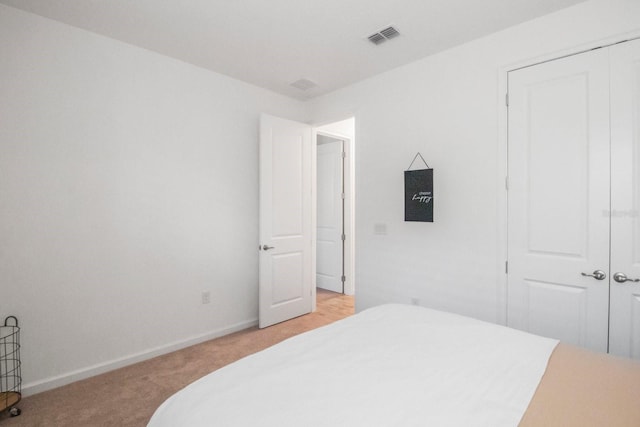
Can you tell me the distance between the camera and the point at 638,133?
1.91 m

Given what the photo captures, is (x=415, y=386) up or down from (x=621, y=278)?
down

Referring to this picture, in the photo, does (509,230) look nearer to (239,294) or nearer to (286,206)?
(286,206)

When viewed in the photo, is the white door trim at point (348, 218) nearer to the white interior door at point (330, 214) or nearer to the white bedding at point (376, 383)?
the white interior door at point (330, 214)

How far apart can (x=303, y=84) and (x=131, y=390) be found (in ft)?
10.6

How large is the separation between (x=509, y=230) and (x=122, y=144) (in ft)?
10.6

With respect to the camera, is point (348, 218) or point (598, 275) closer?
point (598, 275)

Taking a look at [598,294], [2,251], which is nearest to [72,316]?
[2,251]

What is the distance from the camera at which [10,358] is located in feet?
7.01

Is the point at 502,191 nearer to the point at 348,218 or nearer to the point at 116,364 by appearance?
the point at 348,218

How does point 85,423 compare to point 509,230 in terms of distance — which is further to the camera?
point 509,230

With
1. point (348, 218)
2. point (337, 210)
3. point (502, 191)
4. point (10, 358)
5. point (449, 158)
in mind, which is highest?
point (449, 158)

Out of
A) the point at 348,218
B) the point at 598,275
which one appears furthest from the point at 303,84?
the point at 598,275

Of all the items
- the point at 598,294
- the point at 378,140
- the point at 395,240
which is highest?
the point at 378,140

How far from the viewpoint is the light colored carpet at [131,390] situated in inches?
76.7
